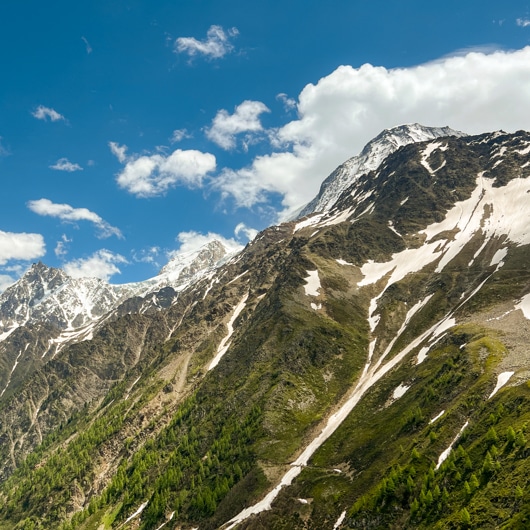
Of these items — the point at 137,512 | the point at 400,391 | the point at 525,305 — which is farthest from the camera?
the point at 137,512

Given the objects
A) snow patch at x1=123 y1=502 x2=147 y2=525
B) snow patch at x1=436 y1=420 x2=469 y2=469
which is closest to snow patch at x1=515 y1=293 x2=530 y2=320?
snow patch at x1=436 y1=420 x2=469 y2=469

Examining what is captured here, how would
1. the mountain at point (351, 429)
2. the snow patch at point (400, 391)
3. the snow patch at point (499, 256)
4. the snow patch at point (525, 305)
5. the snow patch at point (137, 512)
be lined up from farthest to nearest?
the snow patch at point (499, 256) → the snow patch at point (137, 512) → the snow patch at point (525, 305) → the snow patch at point (400, 391) → the mountain at point (351, 429)

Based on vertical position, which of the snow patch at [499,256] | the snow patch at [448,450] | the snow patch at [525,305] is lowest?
the snow patch at [448,450]

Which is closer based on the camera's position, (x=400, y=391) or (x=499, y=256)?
(x=400, y=391)

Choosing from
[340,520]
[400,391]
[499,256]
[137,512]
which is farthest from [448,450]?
[499,256]

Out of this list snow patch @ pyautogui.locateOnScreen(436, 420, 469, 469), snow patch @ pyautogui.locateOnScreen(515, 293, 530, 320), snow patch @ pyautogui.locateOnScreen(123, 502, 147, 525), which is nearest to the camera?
snow patch @ pyautogui.locateOnScreen(436, 420, 469, 469)

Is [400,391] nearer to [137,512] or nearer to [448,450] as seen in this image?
[448,450]

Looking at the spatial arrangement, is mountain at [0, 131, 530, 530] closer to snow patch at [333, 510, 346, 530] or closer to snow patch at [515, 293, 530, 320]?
snow patch at [333, 510, 346, 530]

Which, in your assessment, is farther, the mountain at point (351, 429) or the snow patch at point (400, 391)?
the snow patch at point (400, 391)

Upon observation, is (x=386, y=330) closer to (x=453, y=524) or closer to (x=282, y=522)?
(x=282, y=522)

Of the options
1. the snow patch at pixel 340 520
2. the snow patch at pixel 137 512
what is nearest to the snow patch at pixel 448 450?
the snow patch at pixel 340 520

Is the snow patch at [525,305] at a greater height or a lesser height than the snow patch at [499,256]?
lesser

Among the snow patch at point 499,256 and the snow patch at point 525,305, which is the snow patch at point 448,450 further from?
the snow patch at point 499,256

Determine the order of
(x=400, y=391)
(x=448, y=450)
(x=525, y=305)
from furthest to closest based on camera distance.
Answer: (x=525, y=305) → (x=400, y=391) → (x=448, y=450)
